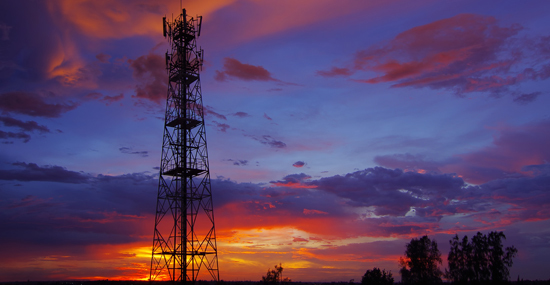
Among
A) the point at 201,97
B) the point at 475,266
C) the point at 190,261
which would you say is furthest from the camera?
A: the point at 475,266

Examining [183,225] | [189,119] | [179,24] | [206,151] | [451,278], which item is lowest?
[451,278]

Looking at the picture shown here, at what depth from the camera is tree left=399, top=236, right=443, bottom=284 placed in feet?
244

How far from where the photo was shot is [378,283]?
64.1 metres

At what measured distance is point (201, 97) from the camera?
177 ft

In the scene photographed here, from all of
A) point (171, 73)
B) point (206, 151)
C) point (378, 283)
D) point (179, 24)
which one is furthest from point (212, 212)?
point (378, 283)

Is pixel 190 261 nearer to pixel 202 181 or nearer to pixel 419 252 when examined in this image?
pixel 202 181

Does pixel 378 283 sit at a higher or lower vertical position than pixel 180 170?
lower

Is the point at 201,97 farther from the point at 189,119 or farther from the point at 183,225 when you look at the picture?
the point at 183,225

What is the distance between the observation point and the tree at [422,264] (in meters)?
74.4

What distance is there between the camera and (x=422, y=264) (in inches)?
2968

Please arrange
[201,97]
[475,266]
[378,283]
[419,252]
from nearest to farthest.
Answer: [201,97] < [378,283] < [475,266] < [419,252]

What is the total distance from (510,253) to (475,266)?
629cm

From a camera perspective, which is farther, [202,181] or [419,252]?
[419,252]

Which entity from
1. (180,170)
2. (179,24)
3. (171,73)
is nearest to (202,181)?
(180,170)
